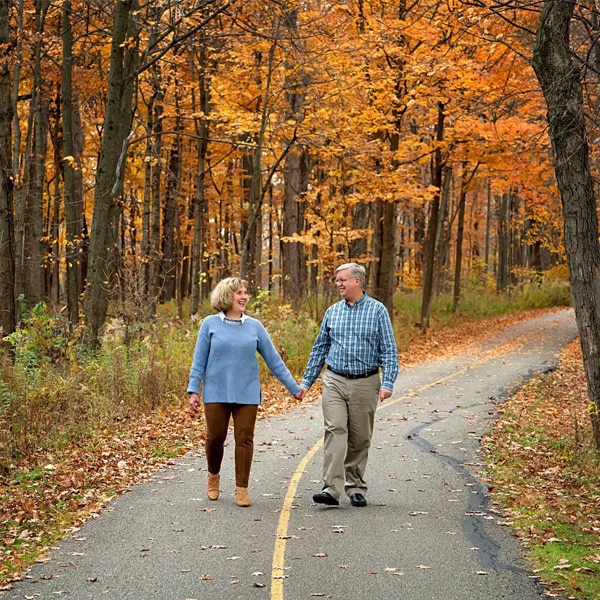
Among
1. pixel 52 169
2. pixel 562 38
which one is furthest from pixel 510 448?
pixel 52 169

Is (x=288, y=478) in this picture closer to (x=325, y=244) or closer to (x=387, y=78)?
(x=387, y=78)

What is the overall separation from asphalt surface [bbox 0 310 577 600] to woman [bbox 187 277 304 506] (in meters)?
0.65

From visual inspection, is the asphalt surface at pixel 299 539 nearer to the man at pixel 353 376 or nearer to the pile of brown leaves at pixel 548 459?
the pile of brown leaves at pixel 548 459

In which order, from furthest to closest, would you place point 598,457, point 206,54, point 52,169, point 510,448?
1. point 52,169
2. point 206,54
3. point 510,448
4. point 598,457

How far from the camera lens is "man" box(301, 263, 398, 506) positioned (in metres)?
8.51

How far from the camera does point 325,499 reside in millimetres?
8375

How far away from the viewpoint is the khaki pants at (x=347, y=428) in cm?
841

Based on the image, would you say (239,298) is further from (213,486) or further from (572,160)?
(572,160)

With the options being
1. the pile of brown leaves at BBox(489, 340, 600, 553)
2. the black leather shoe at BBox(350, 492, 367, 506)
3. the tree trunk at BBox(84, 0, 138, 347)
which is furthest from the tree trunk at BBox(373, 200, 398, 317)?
the black leather shoe at BBox(350, 492, 367, 506)

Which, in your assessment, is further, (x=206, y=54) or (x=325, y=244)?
(x=325, y=244)

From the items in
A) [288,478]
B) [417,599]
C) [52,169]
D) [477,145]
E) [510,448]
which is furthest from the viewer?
[52,169]

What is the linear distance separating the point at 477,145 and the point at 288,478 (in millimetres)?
19702

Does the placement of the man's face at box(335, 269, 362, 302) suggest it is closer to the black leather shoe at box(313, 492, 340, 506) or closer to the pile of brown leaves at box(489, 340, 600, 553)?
the black leather shoe at box(313, 492, 340, 506)

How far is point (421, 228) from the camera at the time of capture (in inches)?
1874
